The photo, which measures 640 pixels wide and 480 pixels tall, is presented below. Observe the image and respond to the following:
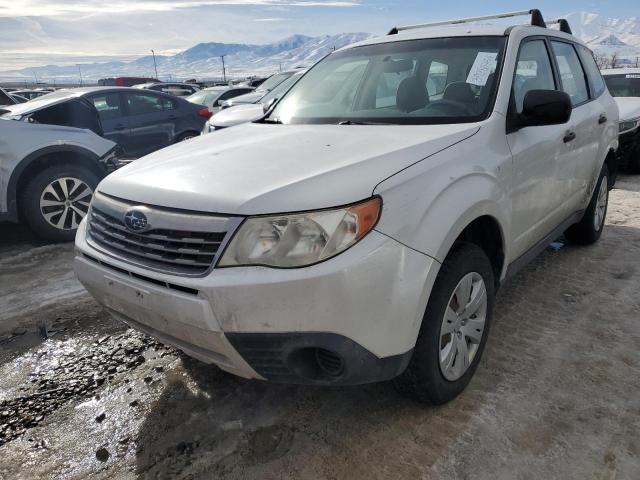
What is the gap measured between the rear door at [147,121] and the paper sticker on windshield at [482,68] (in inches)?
254

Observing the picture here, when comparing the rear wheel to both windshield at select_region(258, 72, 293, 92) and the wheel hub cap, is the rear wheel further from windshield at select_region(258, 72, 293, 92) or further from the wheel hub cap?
windshield at select_region(258, 72, 293, 92)

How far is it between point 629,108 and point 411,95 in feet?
20.7

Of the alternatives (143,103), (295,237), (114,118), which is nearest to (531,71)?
(295,237)

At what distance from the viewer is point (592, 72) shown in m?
4.10

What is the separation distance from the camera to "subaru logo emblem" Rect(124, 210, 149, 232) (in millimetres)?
1970

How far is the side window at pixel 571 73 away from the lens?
346 centimetres

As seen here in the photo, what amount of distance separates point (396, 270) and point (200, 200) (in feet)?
2.48

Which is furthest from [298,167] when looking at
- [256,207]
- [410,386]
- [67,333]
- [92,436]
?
[67,333]

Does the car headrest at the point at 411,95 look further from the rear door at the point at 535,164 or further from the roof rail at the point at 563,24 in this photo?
the roof rail at the point at 563,24

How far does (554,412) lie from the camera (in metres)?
2.27

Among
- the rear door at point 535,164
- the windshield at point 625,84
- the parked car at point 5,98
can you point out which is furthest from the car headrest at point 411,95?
the windshield at point 625,84

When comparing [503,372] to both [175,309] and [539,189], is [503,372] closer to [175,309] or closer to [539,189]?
[539,189]

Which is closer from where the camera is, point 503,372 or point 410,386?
point 410,386

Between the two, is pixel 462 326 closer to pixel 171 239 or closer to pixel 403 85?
pixel 171 239
